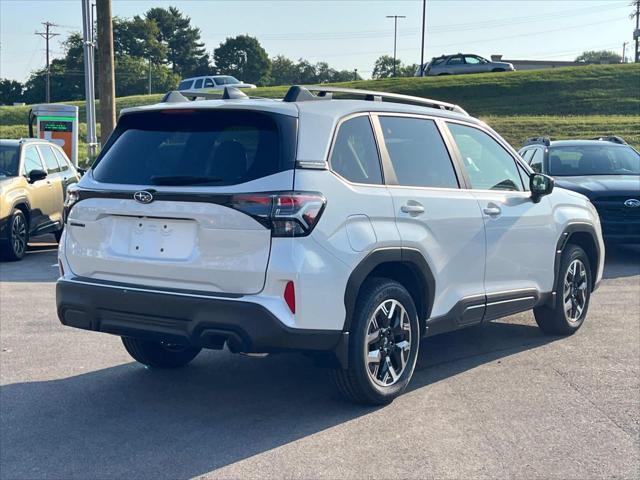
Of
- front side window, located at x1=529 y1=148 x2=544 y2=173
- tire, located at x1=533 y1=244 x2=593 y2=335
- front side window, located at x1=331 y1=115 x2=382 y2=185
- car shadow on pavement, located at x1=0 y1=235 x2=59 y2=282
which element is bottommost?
car shadow on pavement, located at x1=0 y1=235 x2=59 y2=282

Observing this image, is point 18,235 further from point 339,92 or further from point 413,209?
point 413,209

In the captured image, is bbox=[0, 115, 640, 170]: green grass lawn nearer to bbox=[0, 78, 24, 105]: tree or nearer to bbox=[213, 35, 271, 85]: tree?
bbox=[0, 78, 24, 105]: tree

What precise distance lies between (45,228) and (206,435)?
882 cm

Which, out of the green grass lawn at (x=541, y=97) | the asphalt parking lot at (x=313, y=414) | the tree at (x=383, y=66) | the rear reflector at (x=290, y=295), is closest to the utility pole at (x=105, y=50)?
the asphalt parking lot at (x=313, y=414)

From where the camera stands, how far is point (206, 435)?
4871 millimetres

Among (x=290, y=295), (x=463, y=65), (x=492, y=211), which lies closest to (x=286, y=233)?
(x=290, y=295)

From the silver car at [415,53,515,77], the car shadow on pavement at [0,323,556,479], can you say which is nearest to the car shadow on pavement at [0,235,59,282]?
the car shadow on pavement at [0,323,556,479]

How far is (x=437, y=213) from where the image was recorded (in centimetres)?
564

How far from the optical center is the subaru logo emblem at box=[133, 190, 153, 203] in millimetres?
4831

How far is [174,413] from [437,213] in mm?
2189

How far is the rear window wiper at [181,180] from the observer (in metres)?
4.75

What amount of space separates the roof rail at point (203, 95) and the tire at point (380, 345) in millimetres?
1543

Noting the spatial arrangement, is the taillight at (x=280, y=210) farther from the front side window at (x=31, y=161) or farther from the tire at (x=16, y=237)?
the front side window at (x=31, y=161)

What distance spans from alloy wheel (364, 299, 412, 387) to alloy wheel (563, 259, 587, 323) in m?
2.36
